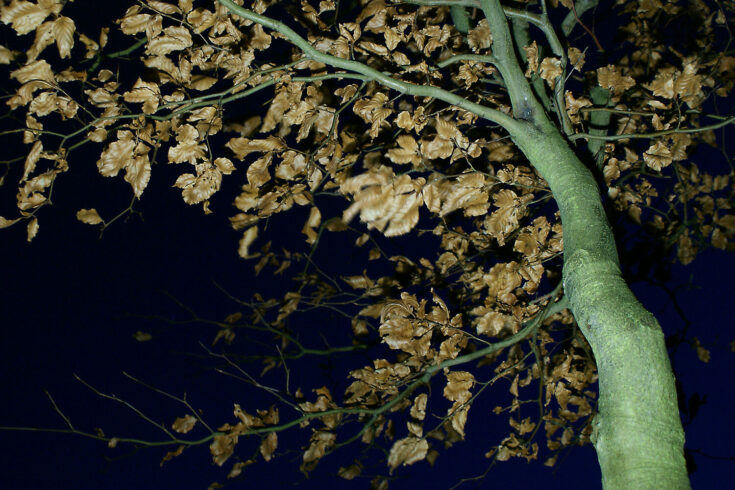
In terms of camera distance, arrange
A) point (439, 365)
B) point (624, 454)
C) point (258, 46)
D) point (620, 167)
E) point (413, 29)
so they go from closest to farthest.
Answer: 1. point (624, 454)
2. point (258, 46)
3. point (439, 365)
4. point (413, 29)
5. point (620, 167)

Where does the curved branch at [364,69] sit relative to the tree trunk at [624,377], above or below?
above

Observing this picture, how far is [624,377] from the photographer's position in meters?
1.06

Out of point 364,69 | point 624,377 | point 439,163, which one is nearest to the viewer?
point 624,377

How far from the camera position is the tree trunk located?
0.99 meters

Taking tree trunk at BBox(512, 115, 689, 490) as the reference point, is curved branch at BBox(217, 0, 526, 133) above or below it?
above

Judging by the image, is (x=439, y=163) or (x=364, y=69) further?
(x=439, y=163)

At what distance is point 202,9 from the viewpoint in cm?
195

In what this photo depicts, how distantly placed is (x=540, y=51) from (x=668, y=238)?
5.15ft

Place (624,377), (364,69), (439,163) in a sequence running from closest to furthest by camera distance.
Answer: (624,377)
(364,69)
(439,163)

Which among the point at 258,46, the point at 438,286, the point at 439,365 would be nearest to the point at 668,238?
the point at 438,286

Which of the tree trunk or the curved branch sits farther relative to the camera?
the curved branch

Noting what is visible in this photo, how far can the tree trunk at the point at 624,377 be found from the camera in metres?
0.99

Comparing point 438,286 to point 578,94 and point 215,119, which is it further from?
point 215,119

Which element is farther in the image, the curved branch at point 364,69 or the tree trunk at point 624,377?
the curved branch at point 364,69
